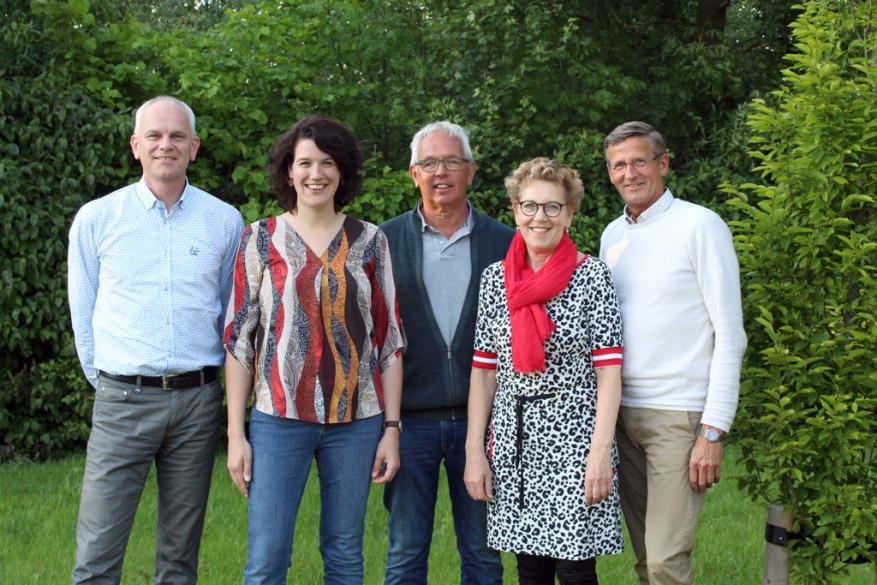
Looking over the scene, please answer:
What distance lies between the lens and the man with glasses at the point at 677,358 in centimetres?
358

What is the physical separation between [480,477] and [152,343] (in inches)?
54.3

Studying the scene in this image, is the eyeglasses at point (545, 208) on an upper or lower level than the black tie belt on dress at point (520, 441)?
upper

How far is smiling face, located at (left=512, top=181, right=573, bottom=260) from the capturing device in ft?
11.8

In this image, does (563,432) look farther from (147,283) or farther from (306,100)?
(306,100)

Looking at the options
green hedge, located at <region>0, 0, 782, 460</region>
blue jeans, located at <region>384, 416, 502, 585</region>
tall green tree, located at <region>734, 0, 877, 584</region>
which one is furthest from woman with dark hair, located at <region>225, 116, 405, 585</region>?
green hedge, located at <region>0, 0, 782, 460</region>

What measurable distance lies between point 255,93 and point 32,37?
70.7 inches

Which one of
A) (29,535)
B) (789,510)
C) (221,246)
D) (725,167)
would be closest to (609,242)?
(789,510)

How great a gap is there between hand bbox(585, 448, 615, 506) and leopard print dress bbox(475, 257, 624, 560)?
0.05 metres

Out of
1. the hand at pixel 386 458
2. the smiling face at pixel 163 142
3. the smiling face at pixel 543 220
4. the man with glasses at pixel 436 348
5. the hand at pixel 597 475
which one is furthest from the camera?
the man with glasses at pixel 436 348

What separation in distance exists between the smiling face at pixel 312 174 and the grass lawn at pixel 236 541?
240cm

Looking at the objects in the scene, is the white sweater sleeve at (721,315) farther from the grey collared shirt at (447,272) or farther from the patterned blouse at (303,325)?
the patterned blouse at (303,325)

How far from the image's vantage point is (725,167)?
31.3ft

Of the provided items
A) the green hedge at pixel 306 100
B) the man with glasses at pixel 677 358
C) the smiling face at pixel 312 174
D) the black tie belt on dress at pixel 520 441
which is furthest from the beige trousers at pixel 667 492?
the green hedge at pixel 306 100

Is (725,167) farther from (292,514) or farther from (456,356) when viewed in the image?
(292,514)
